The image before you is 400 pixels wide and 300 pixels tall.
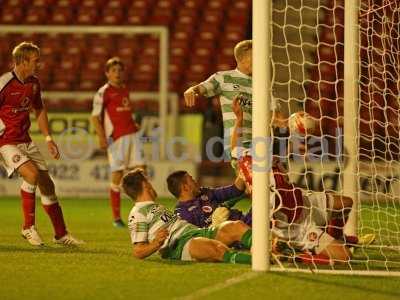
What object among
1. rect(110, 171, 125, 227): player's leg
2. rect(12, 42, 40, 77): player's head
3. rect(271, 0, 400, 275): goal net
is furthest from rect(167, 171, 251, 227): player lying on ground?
rect(110, 171, 125, 227): player's leg

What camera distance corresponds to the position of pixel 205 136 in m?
14.1

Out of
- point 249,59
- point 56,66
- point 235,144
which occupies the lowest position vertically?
point 235,144

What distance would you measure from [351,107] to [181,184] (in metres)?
1.60

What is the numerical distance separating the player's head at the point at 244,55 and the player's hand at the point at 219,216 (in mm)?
1138

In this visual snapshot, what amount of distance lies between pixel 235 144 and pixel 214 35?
10.3m

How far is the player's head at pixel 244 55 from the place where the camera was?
23.9 ft

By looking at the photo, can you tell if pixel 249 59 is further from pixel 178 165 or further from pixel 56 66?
pixel 56 66

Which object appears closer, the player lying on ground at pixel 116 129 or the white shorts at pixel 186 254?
the white shorts at pixel 186 254

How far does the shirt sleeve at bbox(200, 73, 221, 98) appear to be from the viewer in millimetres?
7402

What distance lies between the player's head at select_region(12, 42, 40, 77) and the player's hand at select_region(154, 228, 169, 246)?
6.69 ft

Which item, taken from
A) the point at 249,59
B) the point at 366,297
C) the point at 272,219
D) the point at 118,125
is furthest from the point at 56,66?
the point at 366,297

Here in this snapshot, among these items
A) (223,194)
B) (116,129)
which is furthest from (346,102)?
(116,129)

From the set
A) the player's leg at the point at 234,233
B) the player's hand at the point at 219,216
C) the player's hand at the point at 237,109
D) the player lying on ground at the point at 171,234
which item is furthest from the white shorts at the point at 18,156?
the player's leg at the point at 234,233

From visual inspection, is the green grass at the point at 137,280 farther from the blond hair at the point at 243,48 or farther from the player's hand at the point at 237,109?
the blond hair at the point at 243,48
